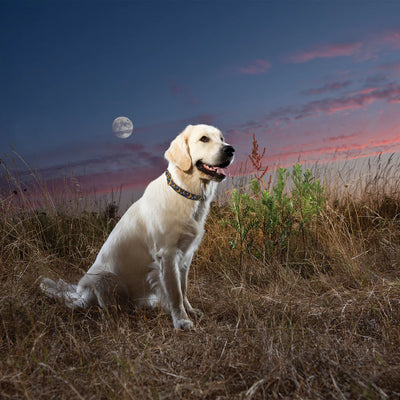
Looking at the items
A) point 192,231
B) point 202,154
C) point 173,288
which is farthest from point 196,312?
point 202,154

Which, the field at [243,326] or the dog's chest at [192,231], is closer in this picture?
the field at [243,326]

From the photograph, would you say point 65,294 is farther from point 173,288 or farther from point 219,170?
point 219,170

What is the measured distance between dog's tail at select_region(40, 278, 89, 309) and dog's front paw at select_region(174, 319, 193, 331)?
73cm

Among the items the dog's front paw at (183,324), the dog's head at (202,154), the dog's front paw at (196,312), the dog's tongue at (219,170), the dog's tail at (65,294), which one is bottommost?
the dog's front paw at (196,312)

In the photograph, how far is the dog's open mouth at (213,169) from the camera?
2.64 meters

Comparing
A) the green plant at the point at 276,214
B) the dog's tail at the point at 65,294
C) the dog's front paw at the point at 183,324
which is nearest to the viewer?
the dog's front paw at the point at 183,324

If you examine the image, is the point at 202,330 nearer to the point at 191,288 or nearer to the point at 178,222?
the point at 178,222

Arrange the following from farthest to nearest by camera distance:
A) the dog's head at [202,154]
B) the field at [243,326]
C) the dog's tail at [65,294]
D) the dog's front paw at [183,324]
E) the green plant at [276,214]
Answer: the green plant at [276,214]
the dog's tail at [65,294]
the dog's head at [202,154]
the dog's front paw at [183,324]
the field at [243,326]

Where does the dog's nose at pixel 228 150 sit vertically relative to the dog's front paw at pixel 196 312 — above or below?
above

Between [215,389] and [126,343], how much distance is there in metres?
0.76

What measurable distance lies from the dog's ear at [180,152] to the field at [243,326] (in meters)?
1.08

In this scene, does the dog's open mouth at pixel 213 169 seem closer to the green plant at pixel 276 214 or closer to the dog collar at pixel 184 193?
the dog collar at pixel 184 193

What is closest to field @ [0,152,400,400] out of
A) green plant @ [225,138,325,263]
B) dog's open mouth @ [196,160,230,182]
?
green plant @ [225,138,325,263]

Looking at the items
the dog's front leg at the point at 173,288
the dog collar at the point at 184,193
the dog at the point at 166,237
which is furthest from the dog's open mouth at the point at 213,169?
the dog's front leg at the point at 173,288
